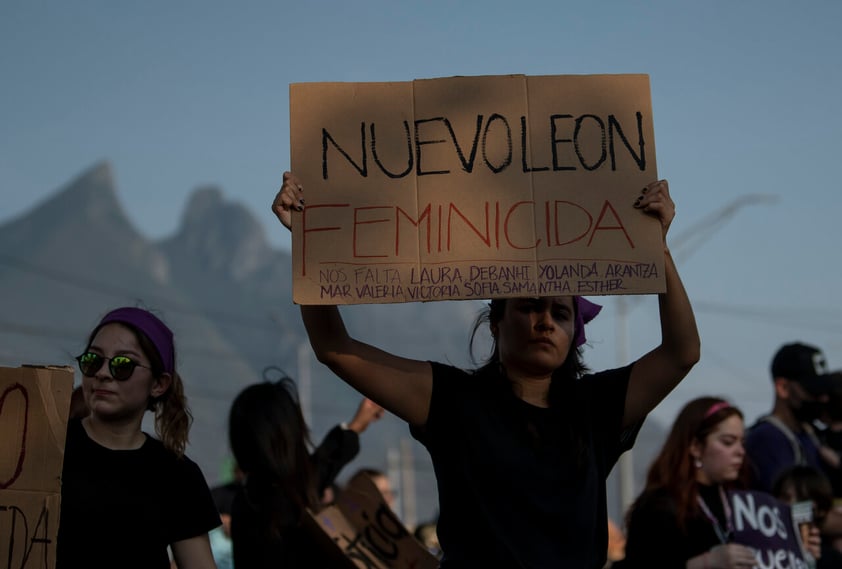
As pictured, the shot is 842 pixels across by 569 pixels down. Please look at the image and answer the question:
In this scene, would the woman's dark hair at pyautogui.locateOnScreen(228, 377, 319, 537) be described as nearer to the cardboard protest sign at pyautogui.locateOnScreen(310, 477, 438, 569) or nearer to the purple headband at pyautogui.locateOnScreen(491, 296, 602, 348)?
the cardboard protest sign at pyautogui.locateOnScreen(310, 477, 438, 569)

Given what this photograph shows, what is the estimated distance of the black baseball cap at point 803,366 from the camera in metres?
7.58

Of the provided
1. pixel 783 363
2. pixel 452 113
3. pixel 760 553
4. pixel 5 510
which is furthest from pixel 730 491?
pixel 5 510

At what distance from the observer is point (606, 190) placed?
4.09 metres

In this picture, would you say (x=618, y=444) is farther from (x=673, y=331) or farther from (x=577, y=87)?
(x=577, y=87)

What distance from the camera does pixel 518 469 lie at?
3854 millimetres

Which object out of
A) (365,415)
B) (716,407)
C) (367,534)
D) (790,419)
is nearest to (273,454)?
(367,534)

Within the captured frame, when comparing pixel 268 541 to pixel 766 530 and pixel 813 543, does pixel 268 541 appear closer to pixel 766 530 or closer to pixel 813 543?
pixel 766 530

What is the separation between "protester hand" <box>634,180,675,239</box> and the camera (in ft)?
13.1

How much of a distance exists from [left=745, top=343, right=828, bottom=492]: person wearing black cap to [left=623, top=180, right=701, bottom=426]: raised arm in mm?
3331

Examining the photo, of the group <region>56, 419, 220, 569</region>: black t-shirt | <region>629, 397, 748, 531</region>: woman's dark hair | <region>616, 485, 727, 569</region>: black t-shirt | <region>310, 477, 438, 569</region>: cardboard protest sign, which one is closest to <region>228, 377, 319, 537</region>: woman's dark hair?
<region>310, 477, 438, 569</region>: cardboard protest sign

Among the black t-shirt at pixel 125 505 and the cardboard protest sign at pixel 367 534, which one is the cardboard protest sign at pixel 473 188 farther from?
the cardboard protest sign at pixel 367 534

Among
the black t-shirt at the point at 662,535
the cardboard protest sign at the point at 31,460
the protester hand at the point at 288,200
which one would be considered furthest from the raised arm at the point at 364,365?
the black t-shirt at the point at 662,535

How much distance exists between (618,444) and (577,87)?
1.12m

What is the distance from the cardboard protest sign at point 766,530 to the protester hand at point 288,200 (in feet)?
9.58
